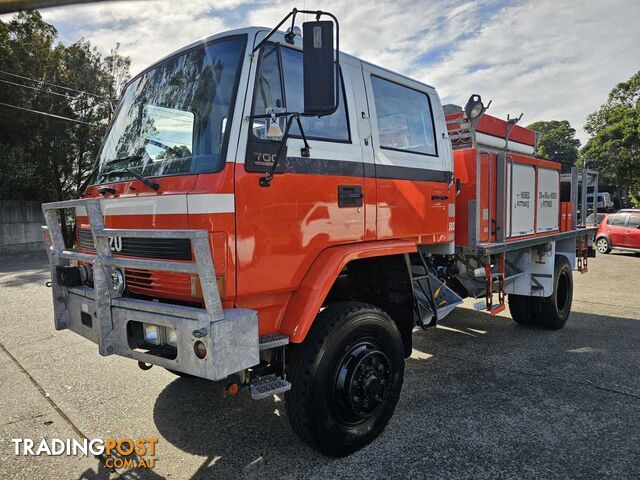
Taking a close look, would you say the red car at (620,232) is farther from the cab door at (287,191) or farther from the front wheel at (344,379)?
the cab door at (287,191)

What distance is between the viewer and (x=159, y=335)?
2539 millimetres

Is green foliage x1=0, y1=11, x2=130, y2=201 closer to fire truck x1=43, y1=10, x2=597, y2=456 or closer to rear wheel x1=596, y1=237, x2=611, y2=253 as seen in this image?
fire truck x1=43, y1=10, x2=597, y2=456

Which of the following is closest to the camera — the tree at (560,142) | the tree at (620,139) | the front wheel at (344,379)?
the front wheel at (344,379)

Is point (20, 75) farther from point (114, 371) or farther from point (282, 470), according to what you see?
point (282, 470)

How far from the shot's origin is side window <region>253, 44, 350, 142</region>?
2.61 metres

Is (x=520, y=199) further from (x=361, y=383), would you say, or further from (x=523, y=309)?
(x=361, y=383)

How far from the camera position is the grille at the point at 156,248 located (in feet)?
8.18

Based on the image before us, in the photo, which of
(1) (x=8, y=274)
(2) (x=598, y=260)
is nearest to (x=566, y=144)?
(2) (x=598, y=260)

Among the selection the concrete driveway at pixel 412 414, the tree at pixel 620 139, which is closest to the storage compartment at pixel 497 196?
the concrete driveway at pixel 412 414

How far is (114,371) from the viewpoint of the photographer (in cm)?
448

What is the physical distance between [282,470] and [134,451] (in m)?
1.06

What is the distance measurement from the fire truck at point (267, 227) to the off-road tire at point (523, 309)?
274 cm

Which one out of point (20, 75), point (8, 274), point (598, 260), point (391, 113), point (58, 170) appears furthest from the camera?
point (58, 170)

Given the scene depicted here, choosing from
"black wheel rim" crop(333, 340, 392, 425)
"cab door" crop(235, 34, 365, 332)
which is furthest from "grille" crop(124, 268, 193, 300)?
"black wheel rim" crop(333, 340, 392, 425)
